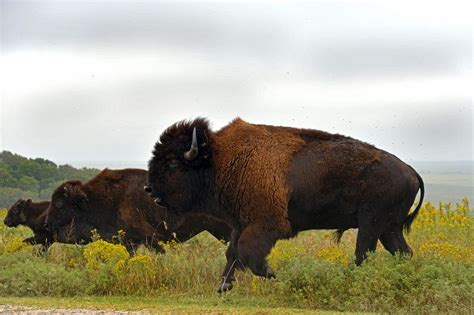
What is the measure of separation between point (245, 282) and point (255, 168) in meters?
1.93

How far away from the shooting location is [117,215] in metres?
15.0

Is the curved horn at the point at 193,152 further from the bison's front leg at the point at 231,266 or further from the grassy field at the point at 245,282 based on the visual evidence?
the grassy field at the point at 245,282

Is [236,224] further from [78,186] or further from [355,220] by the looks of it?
[78,186]

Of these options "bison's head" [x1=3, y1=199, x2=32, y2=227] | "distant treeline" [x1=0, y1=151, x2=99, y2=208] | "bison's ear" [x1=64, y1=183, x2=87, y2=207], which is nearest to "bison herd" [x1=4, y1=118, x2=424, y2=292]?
"bison's ear" [x1=64, y1=183, x2=87, y2=207]

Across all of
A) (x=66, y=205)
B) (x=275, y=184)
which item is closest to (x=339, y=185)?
(x=275, y=184)

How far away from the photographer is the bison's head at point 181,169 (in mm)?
11383

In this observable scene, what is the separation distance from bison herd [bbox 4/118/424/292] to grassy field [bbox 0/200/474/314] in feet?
1.56

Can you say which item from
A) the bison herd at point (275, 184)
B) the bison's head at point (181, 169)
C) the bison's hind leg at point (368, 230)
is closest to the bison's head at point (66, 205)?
the bison's head at point (181, 169)

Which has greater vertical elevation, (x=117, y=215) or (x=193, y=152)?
(x=193, y=152)

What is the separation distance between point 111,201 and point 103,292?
3314 millimetres

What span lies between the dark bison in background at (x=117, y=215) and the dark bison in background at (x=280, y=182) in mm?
2312

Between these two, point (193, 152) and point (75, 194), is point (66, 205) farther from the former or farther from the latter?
point (193, 152)

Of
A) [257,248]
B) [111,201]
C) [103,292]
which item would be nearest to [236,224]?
[257,248]

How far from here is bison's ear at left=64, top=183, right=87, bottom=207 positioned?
1546 cm
